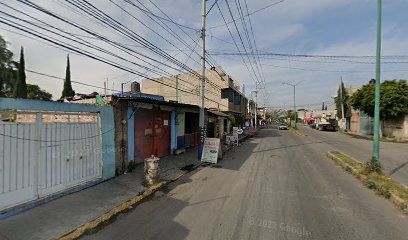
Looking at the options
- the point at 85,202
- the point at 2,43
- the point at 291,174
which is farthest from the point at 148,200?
the point at 2,43

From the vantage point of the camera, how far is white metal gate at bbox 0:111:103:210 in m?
5.21

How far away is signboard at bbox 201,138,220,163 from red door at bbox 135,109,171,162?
2.29 m

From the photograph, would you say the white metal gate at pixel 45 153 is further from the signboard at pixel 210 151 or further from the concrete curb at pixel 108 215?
the signboard at pixel 210 151

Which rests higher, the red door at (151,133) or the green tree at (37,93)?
the green tree at (37,93)

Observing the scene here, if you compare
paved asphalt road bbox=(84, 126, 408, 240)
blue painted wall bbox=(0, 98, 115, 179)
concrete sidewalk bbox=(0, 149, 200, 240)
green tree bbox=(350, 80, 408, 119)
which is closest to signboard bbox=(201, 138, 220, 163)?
paved asphalt road bbox=(84, 126, 408, 240)

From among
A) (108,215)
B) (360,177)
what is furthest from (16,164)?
(360,177)

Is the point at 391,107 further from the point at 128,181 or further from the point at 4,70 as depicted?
the point at 4,70

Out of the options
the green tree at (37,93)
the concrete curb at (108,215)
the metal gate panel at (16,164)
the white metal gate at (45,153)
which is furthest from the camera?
the green tree at (37,93)

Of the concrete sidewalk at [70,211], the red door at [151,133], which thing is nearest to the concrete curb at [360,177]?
the concrete sidewalk at [70,211]

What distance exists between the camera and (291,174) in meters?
9.83

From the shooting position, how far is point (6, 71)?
3412cm

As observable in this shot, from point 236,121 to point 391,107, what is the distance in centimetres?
1697

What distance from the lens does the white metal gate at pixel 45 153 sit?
5215mm

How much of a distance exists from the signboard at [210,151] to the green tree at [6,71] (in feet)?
114
